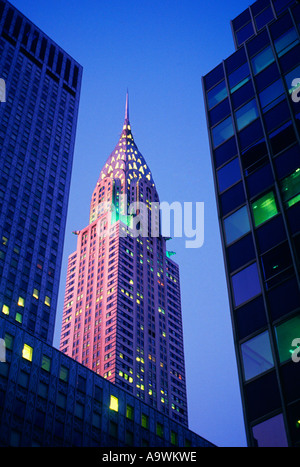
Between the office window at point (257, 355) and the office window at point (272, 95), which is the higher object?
the office window at point (272, 95)

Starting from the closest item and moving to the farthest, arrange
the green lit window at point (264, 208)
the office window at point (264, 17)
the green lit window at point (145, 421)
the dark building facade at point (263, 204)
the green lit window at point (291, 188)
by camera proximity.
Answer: the dark building facade at point (263, 204)
the green lit window at point (291, 188)
the green lit window at point (264, 208)
the office window at point (264, 17)
the green lit window at point (145, 421)

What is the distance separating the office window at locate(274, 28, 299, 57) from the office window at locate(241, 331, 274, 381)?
18870 mm

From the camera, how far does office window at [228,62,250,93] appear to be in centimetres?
3469

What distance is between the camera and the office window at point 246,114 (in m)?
32.1

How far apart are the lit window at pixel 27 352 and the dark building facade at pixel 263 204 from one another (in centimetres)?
3620

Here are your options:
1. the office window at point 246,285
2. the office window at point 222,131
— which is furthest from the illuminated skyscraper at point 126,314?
the office window at point 246,285

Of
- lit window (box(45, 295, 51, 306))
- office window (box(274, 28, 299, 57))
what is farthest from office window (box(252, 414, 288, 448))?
lit window (box(45, 295, 51, 306))

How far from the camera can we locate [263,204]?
1083 inches

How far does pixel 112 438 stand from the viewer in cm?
6153

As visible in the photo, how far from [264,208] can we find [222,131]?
848 cm

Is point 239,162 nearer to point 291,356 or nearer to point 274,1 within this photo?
point 291,356

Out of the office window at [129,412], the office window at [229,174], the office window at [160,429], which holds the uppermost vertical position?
the office window at [129,412]

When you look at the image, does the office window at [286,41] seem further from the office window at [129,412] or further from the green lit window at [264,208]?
the office window at [129,412]

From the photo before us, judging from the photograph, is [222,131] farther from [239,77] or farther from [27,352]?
[27,352]
